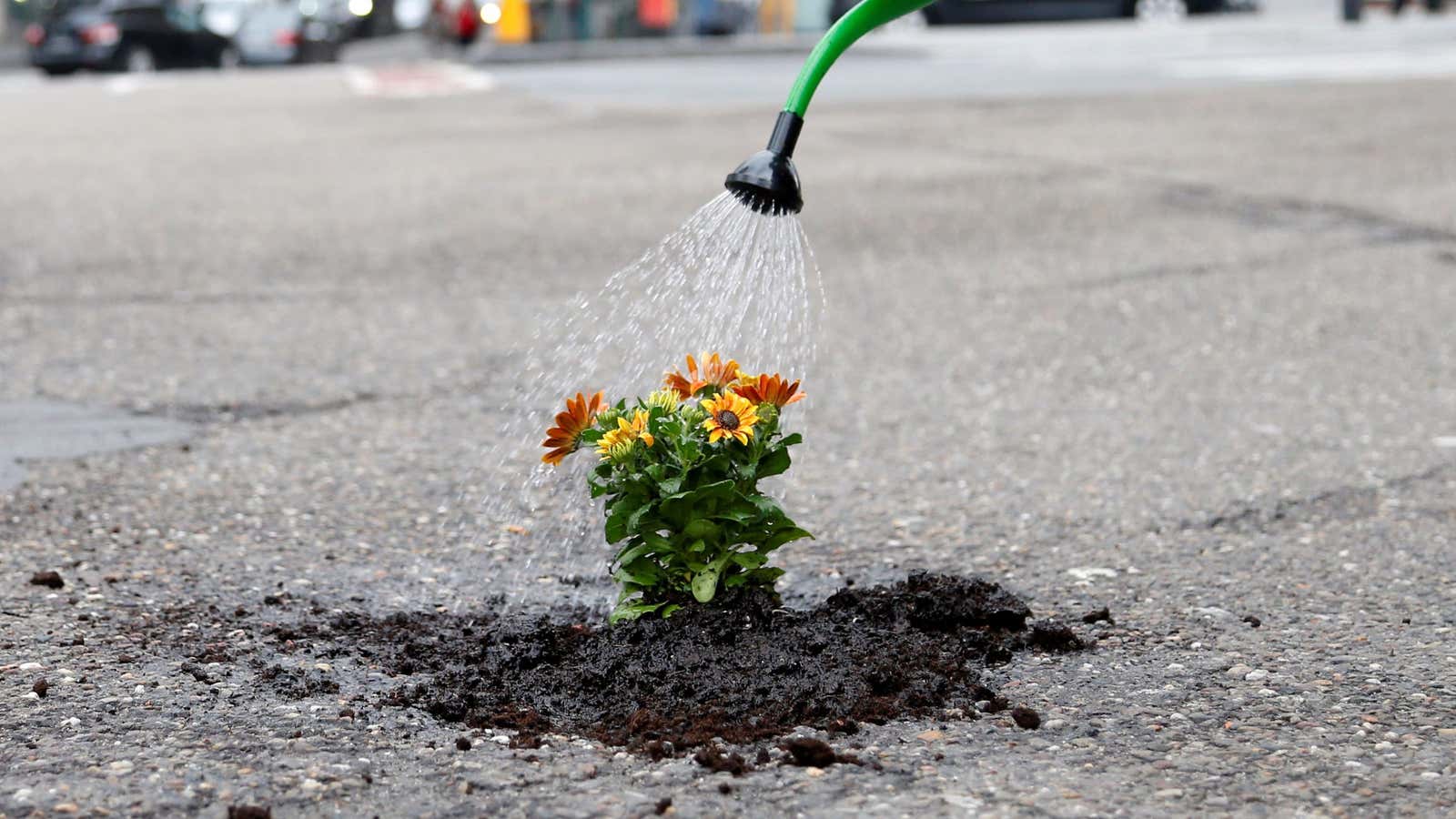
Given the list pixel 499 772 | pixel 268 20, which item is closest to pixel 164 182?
pixel 499 772

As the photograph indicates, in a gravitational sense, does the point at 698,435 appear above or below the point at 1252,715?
above

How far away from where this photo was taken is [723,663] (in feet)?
10.6

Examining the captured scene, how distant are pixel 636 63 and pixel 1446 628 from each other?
22.6m

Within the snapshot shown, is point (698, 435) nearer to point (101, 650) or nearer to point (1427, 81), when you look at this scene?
point (101, 650)

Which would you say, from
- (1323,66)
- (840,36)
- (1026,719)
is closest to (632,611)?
(1026,719)

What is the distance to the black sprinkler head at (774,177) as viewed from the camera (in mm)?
3012

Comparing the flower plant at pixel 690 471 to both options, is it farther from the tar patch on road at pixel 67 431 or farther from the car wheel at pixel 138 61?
the car wheel at pixel 138 61

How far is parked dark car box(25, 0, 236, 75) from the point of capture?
29.2 meters

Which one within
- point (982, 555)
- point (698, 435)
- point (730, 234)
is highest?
point (730, 234)

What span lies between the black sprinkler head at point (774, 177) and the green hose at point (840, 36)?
0.04 m

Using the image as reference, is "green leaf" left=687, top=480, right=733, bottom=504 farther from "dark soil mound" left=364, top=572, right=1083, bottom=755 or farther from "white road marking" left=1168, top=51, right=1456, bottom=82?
"white road marking" left=1168, top=51, right=1456, bottom=82

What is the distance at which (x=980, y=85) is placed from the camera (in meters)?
17.6

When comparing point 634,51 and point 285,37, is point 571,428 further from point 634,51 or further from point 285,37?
point 285,37

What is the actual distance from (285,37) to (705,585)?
3103cm
